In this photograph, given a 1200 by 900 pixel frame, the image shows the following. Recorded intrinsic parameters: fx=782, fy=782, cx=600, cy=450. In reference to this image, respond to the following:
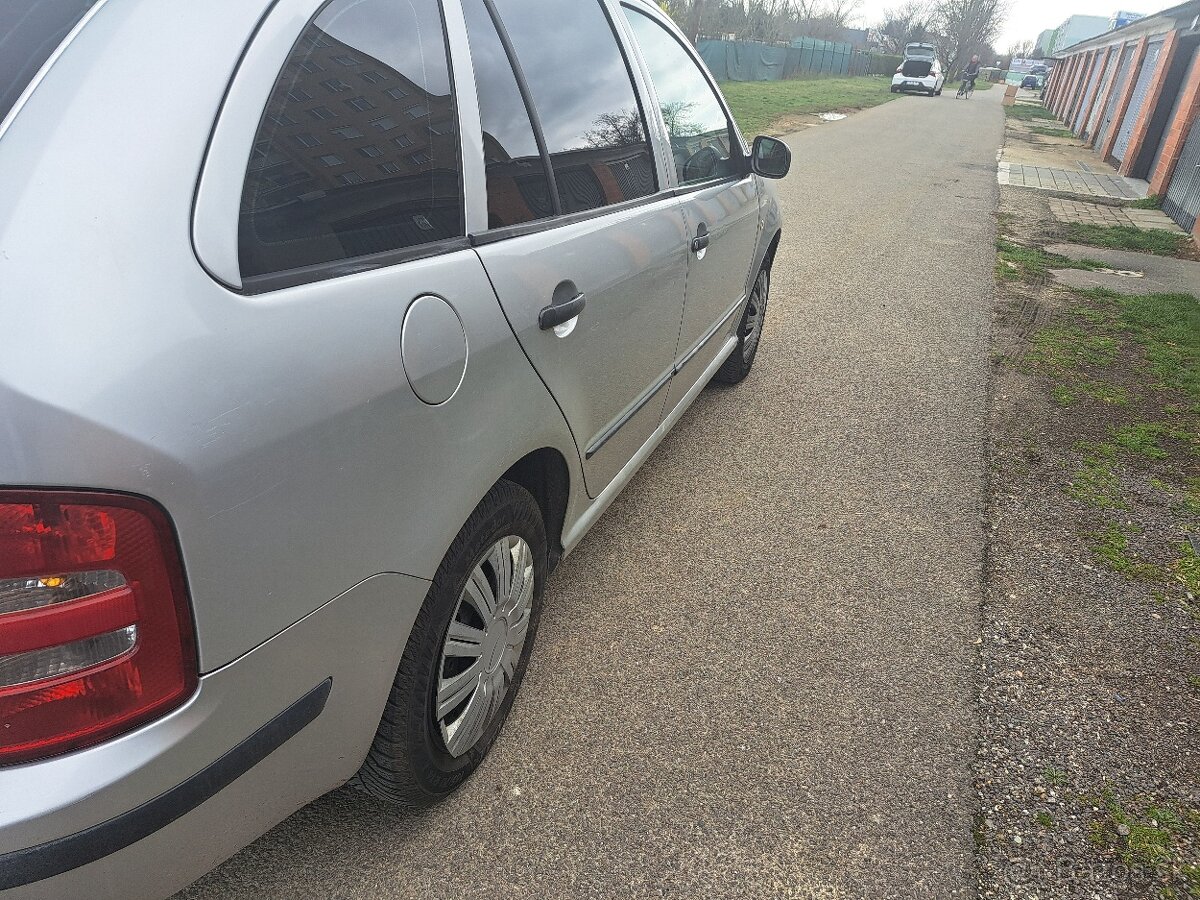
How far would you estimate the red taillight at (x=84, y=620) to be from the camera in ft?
3.12

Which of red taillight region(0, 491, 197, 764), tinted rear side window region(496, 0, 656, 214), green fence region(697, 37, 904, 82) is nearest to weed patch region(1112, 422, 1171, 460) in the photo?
tinted rear side window region(496, 0, 656, 214)

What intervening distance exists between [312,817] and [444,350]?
46.7 inches

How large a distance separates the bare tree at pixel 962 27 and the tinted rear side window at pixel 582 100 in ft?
243

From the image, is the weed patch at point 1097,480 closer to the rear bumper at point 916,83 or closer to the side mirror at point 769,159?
the side mirror at point 769,159

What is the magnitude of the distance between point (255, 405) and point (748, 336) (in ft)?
11.7

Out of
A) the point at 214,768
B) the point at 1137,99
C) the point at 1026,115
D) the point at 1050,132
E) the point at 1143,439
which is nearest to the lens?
the point at 214,768

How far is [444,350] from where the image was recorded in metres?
1.45

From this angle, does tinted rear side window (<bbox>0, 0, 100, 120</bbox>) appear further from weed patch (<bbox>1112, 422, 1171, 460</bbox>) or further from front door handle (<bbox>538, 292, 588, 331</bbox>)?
weed patch (<bbox>1112, 422, 1171, 460</bbox>)

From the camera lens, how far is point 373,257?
1390mm

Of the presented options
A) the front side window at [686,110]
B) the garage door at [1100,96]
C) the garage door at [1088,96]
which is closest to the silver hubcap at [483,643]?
the front side window at [686,110]

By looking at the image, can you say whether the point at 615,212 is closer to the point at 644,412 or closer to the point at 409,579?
the point at 644,412

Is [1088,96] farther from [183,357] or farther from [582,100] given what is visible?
[183,357]

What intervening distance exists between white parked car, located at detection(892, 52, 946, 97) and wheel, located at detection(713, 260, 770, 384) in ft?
139

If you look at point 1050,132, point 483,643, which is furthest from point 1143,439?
point 1050,132
